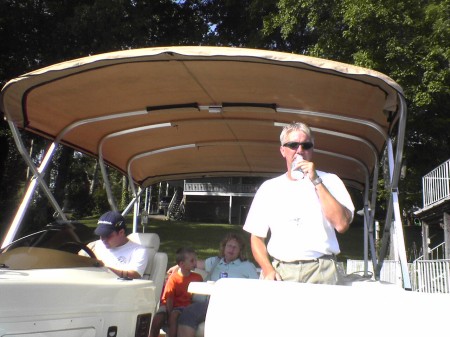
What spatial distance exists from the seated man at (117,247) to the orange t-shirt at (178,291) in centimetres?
66

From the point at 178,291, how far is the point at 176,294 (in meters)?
0.03

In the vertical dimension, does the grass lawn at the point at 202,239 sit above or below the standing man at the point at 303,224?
above

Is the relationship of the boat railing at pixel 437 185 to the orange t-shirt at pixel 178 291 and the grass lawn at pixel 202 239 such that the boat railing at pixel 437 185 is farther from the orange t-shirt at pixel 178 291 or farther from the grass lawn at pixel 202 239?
the orange t-shirt at pixel 178 291

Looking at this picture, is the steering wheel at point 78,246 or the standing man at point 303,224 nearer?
the standing man at point 303,224

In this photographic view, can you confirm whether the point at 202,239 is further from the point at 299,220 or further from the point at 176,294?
the point at 299,220

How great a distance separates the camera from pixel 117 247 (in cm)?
513

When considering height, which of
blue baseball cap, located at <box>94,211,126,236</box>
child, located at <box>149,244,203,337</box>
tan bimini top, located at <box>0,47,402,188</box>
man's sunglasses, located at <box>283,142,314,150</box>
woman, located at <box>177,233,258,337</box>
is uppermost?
tan bimini top, located at <box>0,47,402,188</box>

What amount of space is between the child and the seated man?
582mm

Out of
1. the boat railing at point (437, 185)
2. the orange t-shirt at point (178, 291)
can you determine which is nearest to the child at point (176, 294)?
the orange t-shirt at point (178, 291)

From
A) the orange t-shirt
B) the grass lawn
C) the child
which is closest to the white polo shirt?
the child

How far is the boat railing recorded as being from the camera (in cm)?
1919

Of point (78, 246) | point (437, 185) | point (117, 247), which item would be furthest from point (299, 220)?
point (437, 185)

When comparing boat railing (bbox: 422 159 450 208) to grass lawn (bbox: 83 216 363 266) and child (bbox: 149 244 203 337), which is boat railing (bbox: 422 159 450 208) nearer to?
grass lawn (bbox: 83 216 363 266)

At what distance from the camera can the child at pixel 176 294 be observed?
17.3 ft
